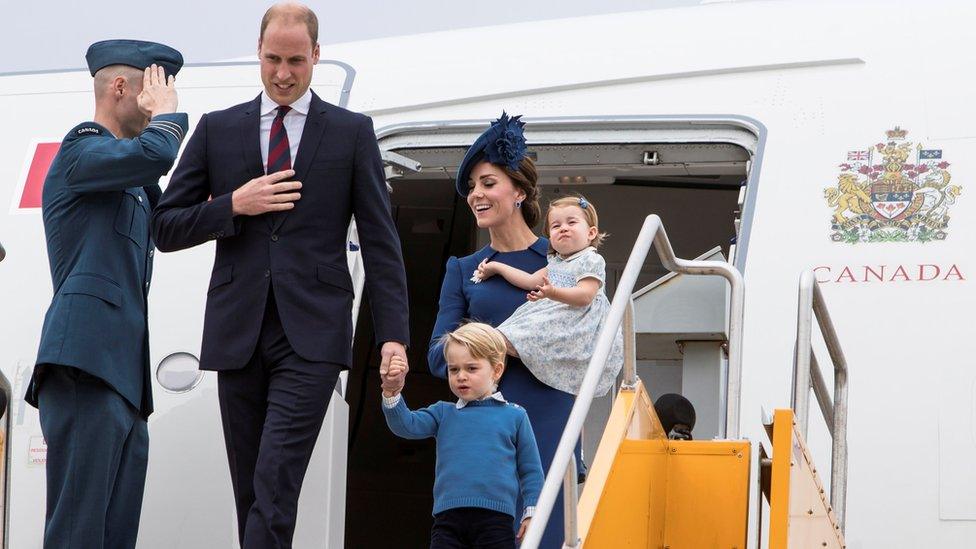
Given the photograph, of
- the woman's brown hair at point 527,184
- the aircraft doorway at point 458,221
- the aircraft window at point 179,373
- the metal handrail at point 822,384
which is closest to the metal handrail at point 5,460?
the aircraft window at point 179,373

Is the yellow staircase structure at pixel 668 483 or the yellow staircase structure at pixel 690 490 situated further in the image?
the yellow staircase structure at pixel 668 483

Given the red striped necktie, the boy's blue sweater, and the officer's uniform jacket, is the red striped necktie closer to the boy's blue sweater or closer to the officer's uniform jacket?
the officer's uniform jacket

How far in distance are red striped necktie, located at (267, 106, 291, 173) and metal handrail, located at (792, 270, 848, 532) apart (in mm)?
1490

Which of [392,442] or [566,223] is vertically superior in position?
[566,223]

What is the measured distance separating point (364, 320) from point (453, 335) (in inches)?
207

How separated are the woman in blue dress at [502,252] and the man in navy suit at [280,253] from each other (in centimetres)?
46

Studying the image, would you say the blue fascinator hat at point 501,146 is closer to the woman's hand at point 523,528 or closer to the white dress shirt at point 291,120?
the white dress shirt at point 291,120

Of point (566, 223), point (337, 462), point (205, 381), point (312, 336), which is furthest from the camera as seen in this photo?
point (205, 381)

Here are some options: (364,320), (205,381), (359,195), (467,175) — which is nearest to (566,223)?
(467,175)

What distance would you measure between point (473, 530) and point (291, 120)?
50.5 inches

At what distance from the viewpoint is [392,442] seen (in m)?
9.26

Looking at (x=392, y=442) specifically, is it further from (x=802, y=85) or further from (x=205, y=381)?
(x=802, y=85)

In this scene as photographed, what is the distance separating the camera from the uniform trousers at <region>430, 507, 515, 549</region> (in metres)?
3.74

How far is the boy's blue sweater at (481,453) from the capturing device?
149 inches
